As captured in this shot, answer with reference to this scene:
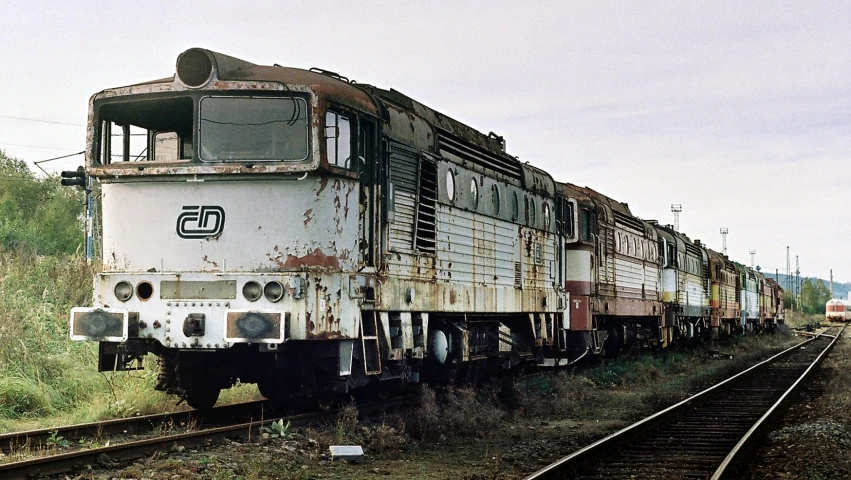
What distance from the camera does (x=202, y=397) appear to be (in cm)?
1077

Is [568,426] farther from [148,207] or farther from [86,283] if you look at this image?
[86,283]

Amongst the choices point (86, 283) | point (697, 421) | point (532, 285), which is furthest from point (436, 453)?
point (86, 283)

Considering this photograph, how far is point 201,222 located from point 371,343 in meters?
2.14

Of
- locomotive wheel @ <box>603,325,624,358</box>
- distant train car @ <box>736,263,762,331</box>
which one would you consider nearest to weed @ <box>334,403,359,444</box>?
locomotive wheel @ <box>603,325,624,358</box>

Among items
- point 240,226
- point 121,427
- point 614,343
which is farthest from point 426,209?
point 614,343

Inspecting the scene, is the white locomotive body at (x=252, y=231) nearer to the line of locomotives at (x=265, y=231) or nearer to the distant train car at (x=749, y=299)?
the line of locomotives at (x=265, y=231)

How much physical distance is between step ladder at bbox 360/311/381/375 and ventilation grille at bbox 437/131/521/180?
3043mm

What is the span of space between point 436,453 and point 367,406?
6.57 ft

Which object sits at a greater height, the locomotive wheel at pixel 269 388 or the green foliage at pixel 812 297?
the green foliage at pixel 812 297

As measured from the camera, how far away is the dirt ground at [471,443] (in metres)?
8.26

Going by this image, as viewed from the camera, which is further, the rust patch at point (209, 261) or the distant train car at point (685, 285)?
the distant train car at point (685, 285)

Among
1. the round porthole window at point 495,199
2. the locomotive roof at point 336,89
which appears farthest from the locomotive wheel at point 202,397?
the round porthole window at point 495,199

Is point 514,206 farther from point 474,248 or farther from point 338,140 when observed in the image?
point 338,140

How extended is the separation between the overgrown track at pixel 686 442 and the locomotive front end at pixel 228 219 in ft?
8.61
